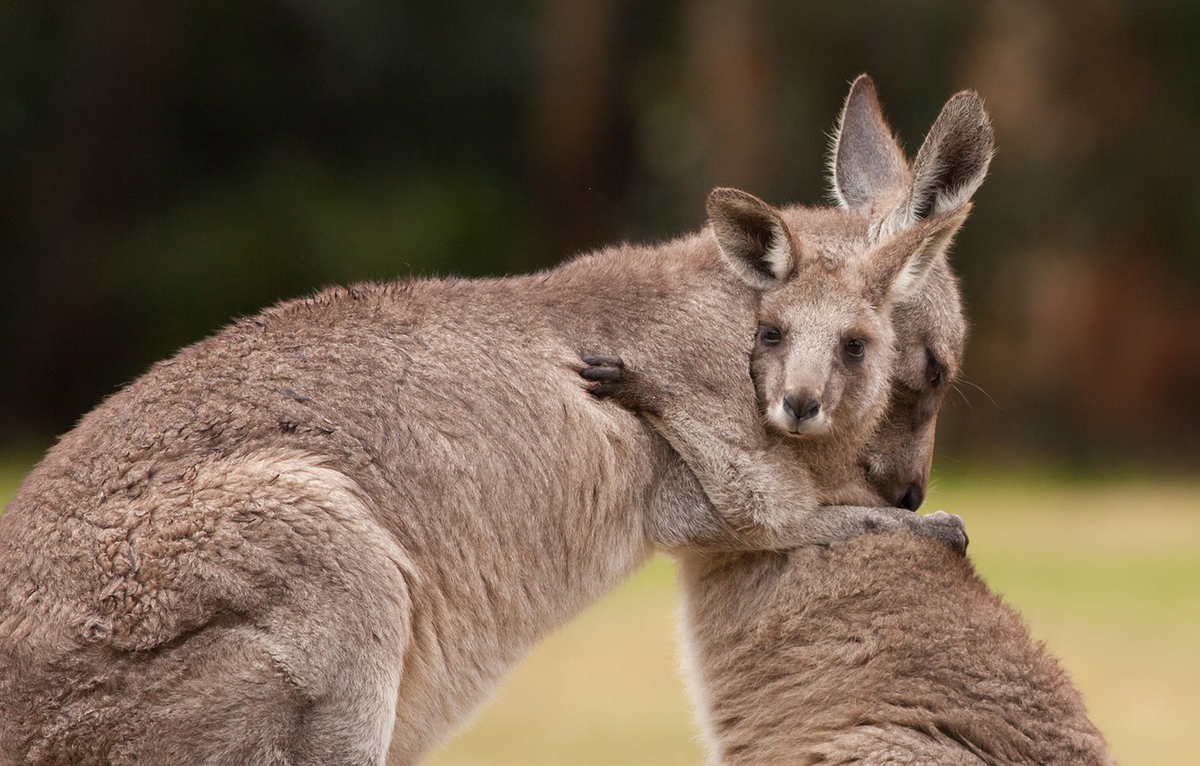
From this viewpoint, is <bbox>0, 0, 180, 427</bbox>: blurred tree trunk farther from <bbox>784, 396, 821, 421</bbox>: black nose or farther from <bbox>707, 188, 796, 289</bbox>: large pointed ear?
<bbox>784, 396, 821, 421</bbox>: black nose

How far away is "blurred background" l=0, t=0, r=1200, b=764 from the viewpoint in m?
25.5

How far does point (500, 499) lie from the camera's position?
6.67 metres

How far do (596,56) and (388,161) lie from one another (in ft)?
15.6

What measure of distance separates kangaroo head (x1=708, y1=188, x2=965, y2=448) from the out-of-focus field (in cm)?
228

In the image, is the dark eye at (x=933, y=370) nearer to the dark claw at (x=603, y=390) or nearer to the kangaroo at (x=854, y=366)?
the kangaroo at (x=854, y=366)

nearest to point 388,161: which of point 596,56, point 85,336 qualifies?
point 596,56

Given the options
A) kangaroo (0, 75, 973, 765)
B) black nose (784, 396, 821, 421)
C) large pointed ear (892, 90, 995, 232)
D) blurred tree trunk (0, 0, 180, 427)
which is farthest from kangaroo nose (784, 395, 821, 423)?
blurred tree trunk (0, 0, 180, 427)

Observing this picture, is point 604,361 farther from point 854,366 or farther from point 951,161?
point 951,161

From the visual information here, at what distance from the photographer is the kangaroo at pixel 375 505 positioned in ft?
18.4

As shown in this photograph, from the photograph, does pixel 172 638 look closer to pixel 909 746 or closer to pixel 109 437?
pixel 109 437

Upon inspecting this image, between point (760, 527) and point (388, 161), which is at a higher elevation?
point (388, 161)

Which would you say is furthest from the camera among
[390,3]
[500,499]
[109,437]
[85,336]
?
[390,3]

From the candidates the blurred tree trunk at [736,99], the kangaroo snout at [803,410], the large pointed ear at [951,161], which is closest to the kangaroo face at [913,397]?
the large pointed ear at [951,161]

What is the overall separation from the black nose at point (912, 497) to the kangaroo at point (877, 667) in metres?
0.42
